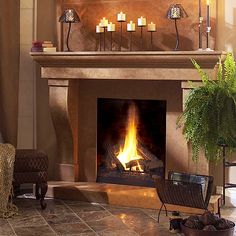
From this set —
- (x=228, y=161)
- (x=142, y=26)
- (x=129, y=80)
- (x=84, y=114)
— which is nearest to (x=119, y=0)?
(x=142, y=26)

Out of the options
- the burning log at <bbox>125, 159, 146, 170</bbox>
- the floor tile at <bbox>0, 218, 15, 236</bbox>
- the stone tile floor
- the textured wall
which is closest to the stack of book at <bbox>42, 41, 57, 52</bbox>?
the textured wall

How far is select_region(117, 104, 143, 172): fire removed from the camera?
5574 millimetres

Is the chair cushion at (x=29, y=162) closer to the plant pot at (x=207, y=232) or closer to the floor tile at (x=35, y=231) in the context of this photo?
Result: the floor tile at (x=35, y=231)

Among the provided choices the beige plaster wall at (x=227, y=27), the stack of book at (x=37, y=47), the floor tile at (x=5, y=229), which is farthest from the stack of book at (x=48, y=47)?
the floor tile at (x=5, y=229)

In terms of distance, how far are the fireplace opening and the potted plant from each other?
1.23 m

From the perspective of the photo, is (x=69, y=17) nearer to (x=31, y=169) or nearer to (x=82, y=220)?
(x=31, y=169)

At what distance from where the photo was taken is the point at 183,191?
4426mm

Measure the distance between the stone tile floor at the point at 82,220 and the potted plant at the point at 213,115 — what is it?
82 centimetres

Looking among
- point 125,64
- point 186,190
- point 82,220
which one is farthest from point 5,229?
point 125,64

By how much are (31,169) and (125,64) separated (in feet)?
4.15

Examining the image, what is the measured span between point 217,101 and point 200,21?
1191mm

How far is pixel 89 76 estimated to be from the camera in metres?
5.26

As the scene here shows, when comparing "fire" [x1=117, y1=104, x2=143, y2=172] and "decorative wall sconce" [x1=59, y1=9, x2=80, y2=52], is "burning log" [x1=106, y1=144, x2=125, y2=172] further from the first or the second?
"decorative wall sconce" [x1=59, y1=9, x2=80, y2=52]

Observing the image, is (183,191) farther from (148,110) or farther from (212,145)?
(148,110)
